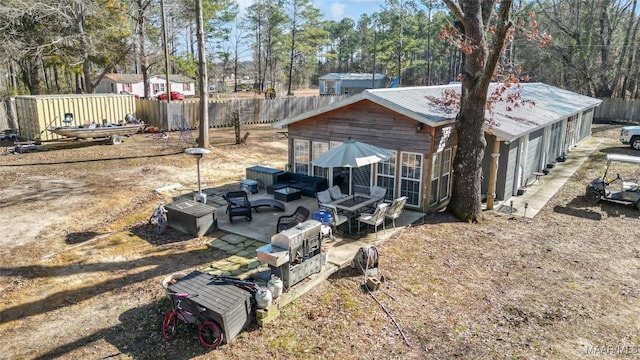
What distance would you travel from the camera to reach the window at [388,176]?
42.8 ft

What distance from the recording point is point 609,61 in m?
38.5

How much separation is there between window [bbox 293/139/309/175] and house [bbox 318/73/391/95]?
4403 cm

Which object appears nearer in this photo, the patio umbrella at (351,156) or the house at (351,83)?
the patio umbrella at (351,156)

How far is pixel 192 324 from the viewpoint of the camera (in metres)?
6.86

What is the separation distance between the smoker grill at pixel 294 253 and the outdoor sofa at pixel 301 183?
5.51 m

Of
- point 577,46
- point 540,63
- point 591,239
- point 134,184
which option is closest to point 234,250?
point 134,184

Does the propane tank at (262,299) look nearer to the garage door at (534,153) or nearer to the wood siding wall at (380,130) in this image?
the wood siding wall at (380,130)

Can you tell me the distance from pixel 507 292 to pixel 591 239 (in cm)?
451

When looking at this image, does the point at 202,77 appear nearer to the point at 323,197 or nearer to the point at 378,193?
the point at 323,197

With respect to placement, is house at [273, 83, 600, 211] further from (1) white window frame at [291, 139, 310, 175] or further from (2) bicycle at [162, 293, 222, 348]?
(2) bicycle at [162, 293, 222, 348]

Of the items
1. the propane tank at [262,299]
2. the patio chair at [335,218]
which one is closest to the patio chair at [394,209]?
the patio chair at [335,218]

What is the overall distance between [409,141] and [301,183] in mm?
4161

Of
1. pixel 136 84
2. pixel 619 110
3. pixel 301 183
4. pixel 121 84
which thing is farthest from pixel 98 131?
pixel 619 110

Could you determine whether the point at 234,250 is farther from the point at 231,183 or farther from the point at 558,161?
the point at 558,161
